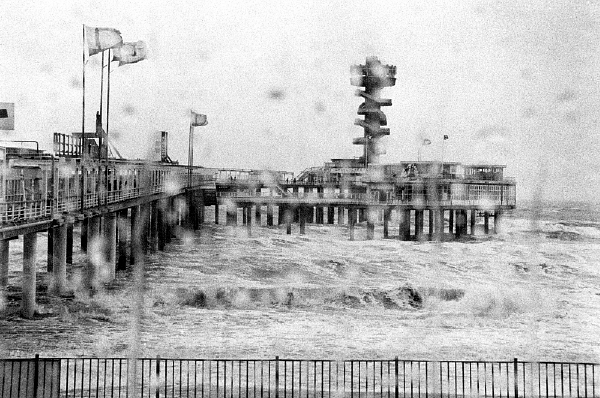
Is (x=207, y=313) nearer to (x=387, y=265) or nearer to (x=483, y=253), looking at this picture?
(x=387, y=265)

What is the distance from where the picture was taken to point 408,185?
61.7m

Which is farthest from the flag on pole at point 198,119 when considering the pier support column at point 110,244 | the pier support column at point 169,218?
the pier support column at point 110,244

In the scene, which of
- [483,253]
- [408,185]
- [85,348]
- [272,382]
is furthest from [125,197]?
[408,185]

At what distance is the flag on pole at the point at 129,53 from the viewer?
112 feet

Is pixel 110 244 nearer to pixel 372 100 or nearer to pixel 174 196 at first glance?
pixel 174 196

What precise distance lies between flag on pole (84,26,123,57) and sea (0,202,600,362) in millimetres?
9751

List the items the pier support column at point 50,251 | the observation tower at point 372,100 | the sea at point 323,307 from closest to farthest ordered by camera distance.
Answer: the sea at point 323,307, the pier support column at point 50,251, the observation tower at point 372,100

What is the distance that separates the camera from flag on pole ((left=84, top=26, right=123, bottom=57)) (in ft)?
98.1

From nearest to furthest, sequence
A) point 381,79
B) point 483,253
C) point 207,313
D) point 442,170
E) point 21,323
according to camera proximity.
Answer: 1. point 21,323
2. point 207,313
3. point 483,253
4. point 442,170
5. point 381,79

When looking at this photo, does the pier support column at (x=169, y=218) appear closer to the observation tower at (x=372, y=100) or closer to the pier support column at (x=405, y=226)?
the pier support column at (x=405, y=226)

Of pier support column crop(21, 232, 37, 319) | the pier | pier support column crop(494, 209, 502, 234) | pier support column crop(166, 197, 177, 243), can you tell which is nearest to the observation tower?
the pier

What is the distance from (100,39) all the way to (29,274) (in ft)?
37.9

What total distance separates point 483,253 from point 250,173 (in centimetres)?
2908

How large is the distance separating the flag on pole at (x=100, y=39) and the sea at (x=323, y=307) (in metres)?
9.75
